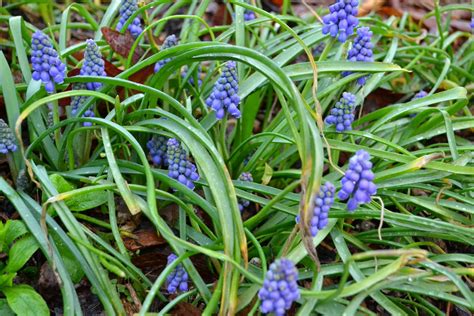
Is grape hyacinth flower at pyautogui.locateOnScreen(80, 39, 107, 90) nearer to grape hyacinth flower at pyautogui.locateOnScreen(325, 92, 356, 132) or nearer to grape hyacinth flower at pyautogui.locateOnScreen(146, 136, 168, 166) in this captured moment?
grape hyacinth flower at pyautogui.locateOnScreen(146, 136, 168, 166)

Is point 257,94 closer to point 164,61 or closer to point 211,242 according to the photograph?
point 164,61

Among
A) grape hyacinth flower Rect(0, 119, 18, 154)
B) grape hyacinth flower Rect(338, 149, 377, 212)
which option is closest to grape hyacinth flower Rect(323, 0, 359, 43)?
grape hyacinth flower Rect(338, 149, 377, 212)

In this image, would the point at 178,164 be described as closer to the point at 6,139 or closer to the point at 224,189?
the point at 224,189

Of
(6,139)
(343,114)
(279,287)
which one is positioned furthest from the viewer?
(343,114)

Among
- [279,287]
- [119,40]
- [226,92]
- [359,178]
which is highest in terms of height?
[119,40]

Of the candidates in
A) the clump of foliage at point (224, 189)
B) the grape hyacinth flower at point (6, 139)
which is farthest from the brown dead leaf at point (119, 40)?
the grape hyacinth flower at point (6, 139)

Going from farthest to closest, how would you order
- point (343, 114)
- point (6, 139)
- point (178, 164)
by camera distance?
point (343, 114) < point (6, 139) < point (178, 164)

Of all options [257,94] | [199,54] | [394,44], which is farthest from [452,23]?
[199,54]

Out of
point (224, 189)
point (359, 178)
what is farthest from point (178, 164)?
point (359, 178)
